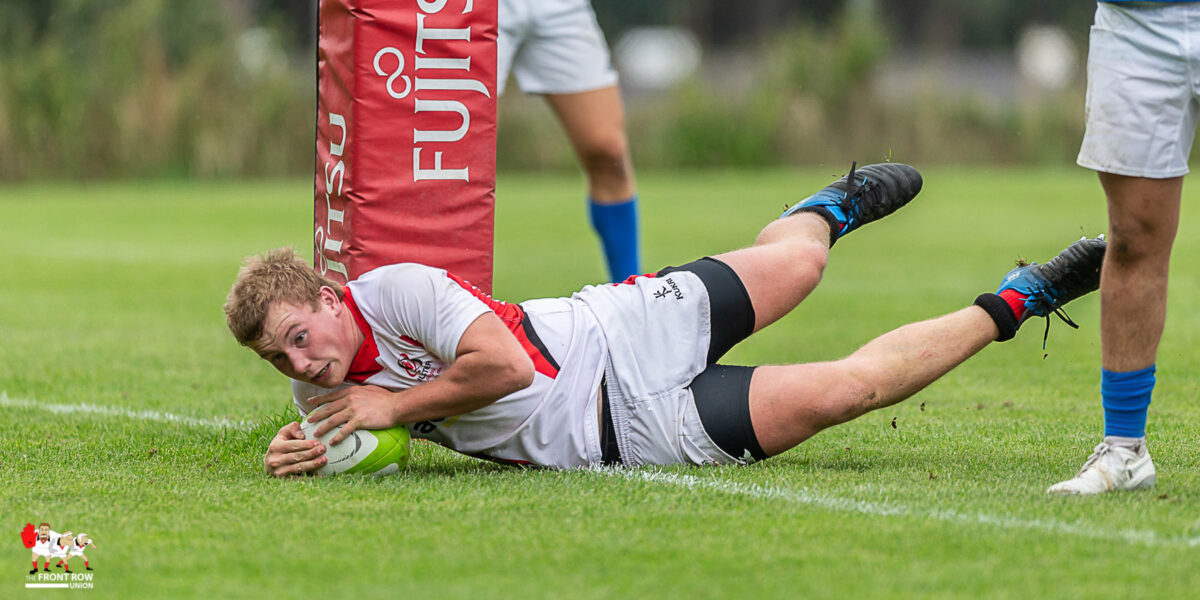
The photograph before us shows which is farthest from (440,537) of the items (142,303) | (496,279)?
(496,279)

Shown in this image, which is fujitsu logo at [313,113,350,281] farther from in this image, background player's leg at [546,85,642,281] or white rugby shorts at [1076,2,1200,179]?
background player's leg at [546,85,642,281]

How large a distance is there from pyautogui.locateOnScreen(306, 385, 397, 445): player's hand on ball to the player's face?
0.10 metres

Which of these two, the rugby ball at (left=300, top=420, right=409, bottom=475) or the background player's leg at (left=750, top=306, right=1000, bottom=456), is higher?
the background player's leg at (left=750, top=306, right=1000, bottom=456)

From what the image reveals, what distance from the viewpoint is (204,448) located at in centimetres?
543

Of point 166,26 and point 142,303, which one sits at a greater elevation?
point 166,26

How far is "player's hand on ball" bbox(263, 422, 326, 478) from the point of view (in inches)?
186

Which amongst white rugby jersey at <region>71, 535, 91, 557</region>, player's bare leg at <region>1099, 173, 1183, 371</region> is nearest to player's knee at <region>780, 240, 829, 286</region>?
player's bare leg at <region>1099, 173, 1183, 371</region>

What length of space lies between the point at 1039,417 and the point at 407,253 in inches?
99.3

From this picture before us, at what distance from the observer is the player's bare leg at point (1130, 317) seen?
437 centimetres

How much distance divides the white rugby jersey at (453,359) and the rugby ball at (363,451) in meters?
0.10

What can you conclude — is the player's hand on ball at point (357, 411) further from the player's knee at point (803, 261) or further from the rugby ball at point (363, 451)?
the player's knee at point (803, 261)

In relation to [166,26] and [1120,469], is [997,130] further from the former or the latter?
[1120,469]

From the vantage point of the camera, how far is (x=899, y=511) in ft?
13.7

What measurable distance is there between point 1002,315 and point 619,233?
11.0 ft
